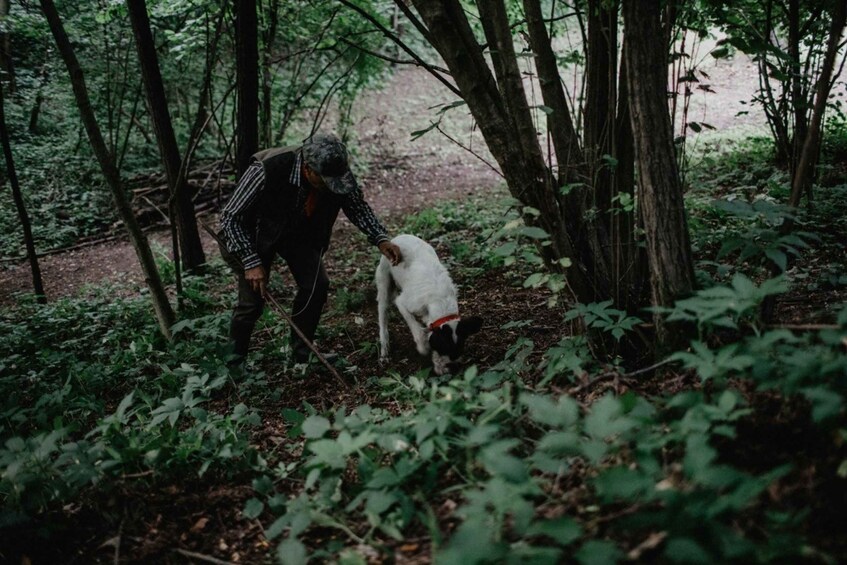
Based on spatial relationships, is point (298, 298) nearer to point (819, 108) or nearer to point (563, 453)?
point (563, 453)

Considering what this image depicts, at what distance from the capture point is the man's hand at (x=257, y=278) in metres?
4.27

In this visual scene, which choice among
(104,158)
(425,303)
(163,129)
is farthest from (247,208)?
(163,129)

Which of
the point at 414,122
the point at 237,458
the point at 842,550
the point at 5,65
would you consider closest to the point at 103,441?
the point at 237,458

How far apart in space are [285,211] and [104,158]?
1.74m

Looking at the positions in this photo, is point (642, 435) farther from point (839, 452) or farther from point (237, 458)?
point (237, 458)

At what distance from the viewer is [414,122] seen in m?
17.5

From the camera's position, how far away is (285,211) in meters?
4.34

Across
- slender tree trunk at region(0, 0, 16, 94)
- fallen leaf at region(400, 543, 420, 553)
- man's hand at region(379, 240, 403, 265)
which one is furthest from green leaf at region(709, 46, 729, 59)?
slender tree trunk at region(0, 0, 16, 94)

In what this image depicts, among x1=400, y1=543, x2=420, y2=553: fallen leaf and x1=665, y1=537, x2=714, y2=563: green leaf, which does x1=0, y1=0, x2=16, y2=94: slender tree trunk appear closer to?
x1=400, y1=543, x2=420, y2=553: fallen leaf

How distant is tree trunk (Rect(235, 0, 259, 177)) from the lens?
5762 millimetres

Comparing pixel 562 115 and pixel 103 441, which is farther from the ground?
pixel 562 115

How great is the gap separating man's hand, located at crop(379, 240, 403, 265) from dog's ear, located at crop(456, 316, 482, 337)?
2.94 feet

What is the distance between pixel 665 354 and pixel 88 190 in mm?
14277

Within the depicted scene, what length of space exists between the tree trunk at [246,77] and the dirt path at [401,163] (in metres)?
3.71
